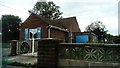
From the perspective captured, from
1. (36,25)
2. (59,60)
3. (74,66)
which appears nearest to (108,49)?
(74,66)

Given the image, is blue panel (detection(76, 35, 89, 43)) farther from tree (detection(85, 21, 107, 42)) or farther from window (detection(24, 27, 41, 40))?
tree (detection(85, 21, 107, 42))

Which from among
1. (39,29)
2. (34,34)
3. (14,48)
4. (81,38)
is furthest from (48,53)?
(81,38)

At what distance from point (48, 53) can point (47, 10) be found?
119 feet

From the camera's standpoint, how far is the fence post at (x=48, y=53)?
534 cm

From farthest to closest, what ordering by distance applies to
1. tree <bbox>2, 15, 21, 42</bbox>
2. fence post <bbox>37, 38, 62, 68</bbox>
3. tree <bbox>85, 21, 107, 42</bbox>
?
tree <bbox>85, 21, 107, 42</bbox> → tree <bbox>2, 15, 21, 42</bbox> → fence post <bbox>37, 38, 62, 68</bbox>

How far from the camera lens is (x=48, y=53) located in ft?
17.7

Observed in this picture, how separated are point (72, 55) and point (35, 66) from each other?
4.21 feet

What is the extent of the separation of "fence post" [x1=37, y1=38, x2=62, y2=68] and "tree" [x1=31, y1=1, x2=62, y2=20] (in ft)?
115

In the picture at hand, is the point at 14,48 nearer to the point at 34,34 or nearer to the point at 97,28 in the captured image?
the point at 34,34

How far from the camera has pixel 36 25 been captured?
2091cm

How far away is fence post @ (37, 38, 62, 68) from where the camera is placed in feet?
17.5

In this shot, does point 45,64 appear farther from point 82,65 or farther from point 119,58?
point 119,58

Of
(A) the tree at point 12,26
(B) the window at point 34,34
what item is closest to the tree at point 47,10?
(A) the tree at point 12,26

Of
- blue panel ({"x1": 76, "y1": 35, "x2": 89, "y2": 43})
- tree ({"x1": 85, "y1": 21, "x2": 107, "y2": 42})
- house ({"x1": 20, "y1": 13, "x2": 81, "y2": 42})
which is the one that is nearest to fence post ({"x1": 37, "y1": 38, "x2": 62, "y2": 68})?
house ({"x1": 20, "y1": 13, "x2": 81, "y2": 42})
